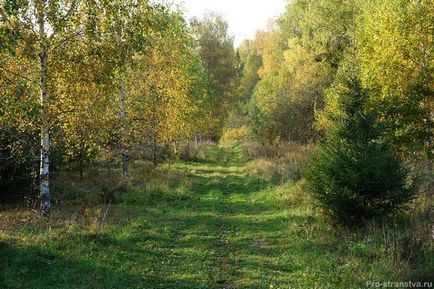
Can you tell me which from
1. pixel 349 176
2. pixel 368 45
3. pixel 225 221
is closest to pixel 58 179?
pixel 225 221

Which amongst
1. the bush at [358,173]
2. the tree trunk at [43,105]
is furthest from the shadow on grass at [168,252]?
the tree trunk at [43,105]

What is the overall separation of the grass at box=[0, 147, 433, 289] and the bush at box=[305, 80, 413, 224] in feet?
2.77

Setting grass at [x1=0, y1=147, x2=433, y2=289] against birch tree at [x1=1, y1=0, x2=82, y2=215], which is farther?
birch tree at [x1=1, y1=0, x2=82, y2=215]

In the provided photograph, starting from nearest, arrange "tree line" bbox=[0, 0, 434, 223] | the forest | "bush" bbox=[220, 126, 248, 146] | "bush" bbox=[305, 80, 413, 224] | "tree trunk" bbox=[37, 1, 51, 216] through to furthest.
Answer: the forest < "bush" bbox=[305, 80, 413, 224] < "tree line" bbox=[0, 0, 434, 223] < "tree trunk" bbox=[37, 1, 51, 216] < "bush" bbox=[220, 126, 248, 146]

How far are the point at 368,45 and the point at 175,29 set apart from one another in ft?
41.6

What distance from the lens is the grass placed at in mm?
8336

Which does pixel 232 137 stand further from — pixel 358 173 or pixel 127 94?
pixel 358 173

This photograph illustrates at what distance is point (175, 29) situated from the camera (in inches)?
979

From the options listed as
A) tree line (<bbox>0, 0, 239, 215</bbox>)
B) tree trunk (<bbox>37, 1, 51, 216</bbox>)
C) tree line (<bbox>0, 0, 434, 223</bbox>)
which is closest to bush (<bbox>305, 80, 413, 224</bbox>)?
tree line (<bbox>0, 0, 434, 223</bbox>)

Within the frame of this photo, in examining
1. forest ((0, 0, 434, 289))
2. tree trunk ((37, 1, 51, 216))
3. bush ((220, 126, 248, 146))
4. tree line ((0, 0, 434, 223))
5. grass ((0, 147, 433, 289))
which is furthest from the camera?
bush ((220, 126, 248, 146))

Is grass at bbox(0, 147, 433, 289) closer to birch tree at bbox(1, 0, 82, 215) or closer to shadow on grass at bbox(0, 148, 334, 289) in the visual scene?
shadow on grass at bbox(0, 148, 334, 289)

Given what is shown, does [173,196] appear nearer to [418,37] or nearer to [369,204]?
[369,204]

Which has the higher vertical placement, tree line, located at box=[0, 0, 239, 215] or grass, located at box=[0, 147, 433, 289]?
Answer: tree line, located at box=[0, 0, 239, 215]

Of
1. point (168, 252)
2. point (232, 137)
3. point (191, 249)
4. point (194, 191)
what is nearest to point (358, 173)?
point (191, 249)
